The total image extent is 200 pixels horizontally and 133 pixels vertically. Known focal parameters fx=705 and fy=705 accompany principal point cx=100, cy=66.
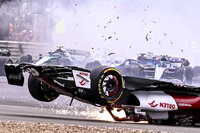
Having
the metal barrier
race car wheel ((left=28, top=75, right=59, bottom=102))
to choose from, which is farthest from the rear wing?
the metal barrier

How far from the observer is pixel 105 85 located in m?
12.3

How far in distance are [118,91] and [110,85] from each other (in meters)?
0.18

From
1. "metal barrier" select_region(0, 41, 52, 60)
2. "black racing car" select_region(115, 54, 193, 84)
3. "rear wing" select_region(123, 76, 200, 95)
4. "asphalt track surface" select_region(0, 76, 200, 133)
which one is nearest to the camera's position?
"asphalt track surface" select_region(0, 76, 200, 133)

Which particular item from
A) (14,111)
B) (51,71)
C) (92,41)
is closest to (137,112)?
(51,71)

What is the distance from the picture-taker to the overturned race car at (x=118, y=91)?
486 inches

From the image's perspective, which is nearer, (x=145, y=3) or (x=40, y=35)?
(x=145, y=3)

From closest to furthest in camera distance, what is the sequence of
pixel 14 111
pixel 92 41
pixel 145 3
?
pixel 14 111 → pixel 145 3 → pixel 92 41

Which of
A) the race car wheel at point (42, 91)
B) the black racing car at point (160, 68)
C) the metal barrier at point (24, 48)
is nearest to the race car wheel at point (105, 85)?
the race car wheel at point (42, 91)

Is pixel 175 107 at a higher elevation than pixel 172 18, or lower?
lower

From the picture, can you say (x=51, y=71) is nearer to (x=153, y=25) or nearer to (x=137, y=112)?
(x=137, y=112)

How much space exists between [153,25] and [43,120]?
38.6 feet

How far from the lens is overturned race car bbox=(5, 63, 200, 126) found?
1234 cm

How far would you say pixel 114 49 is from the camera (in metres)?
26.5

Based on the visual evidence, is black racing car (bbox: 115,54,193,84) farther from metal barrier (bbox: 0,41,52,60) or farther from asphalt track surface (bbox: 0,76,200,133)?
metal barrier (bbox: 0,41,52,60)
